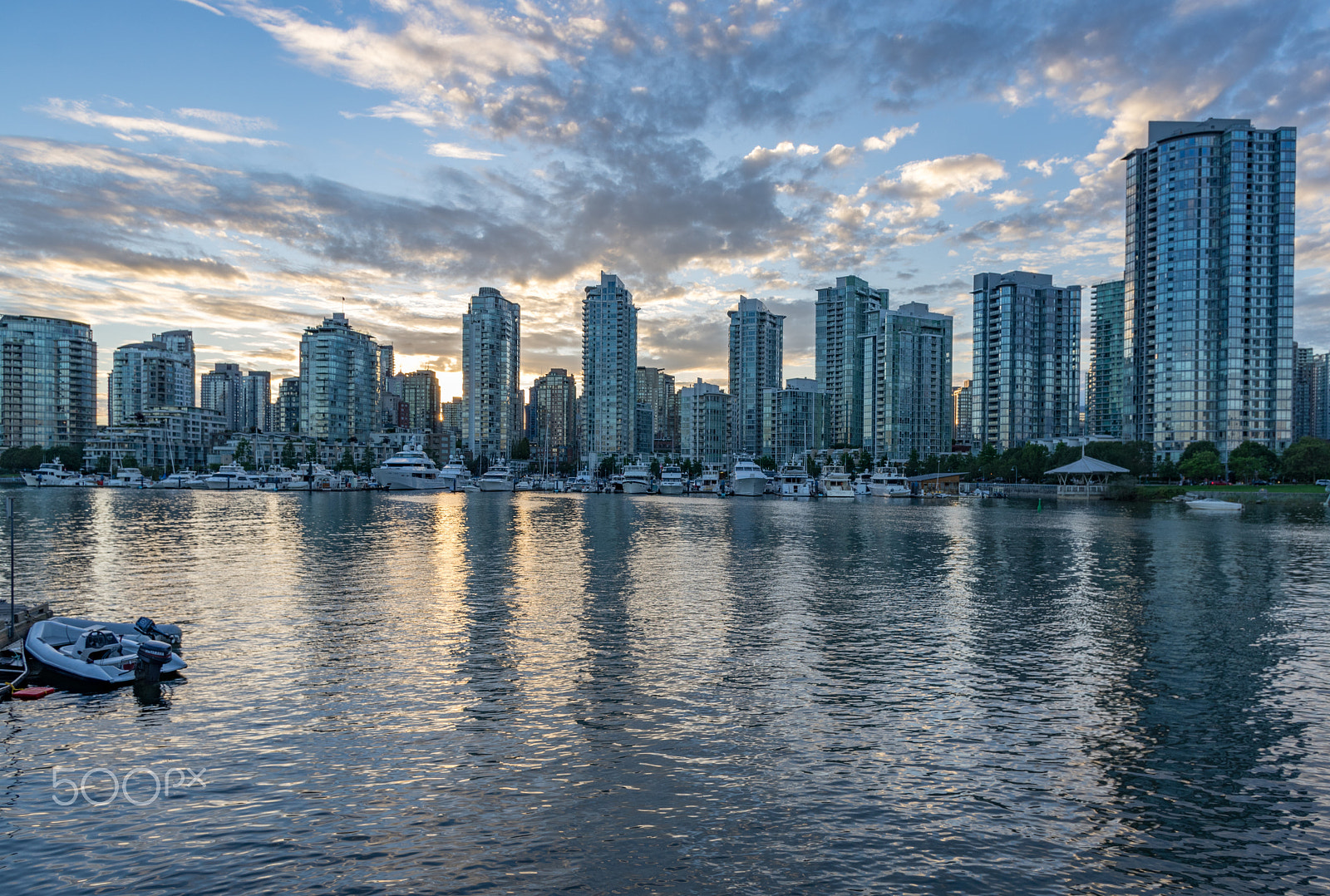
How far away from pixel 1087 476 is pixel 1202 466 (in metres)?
24.8

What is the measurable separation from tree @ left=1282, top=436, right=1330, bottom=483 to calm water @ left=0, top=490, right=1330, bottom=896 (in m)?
156

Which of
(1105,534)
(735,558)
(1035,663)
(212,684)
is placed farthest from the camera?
(1105,534)

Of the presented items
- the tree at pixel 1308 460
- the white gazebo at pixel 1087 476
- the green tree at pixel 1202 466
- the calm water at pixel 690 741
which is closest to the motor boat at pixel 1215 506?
the white gazebo at pixel 1087 476

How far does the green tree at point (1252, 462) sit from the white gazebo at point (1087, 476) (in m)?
29.0

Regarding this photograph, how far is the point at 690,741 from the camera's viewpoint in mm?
23422

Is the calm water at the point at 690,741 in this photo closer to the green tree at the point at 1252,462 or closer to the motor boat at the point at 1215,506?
the motor boat at the point at 1215,506

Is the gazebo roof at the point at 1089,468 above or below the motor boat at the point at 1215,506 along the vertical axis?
above

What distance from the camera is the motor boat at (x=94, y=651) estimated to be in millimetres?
28734

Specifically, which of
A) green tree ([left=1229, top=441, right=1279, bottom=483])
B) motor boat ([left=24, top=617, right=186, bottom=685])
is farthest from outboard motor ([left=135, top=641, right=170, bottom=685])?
green tree ([left=1229, top=441, right=1279, bottom=483])

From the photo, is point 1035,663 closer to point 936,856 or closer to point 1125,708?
point 1125,708

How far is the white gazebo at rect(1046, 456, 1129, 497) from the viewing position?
16912 cm

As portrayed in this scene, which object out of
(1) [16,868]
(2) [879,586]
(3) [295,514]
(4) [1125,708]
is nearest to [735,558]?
(2) [879,586]

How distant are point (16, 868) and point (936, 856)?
2066 cm

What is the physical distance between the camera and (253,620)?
1571 inches
